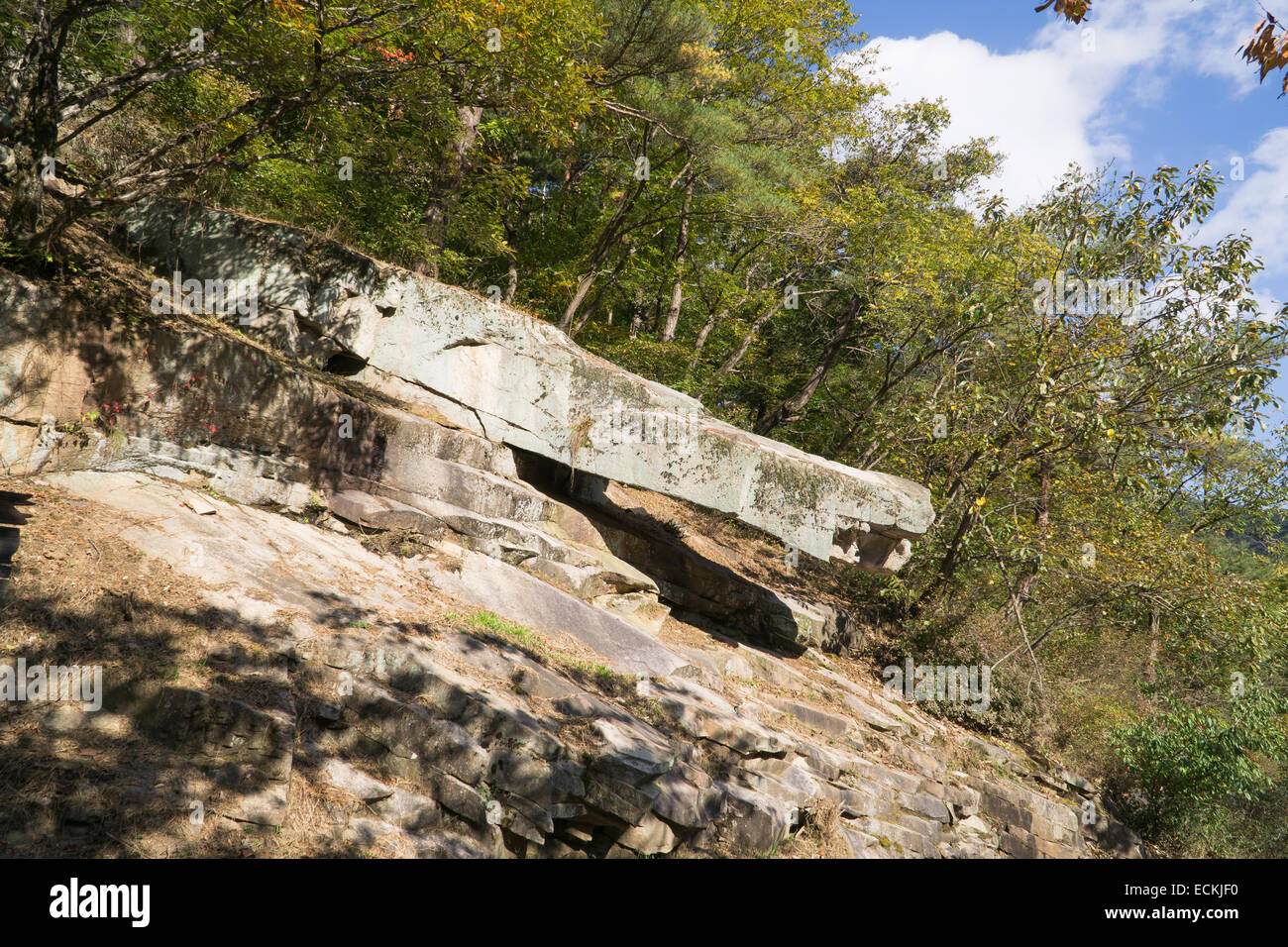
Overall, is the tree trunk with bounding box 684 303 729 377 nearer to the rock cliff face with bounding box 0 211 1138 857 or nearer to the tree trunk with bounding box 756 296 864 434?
the tree trunk with bounding box 756 296 864 434

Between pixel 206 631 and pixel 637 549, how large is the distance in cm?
744

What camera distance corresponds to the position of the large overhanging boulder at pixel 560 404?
10.6 metres

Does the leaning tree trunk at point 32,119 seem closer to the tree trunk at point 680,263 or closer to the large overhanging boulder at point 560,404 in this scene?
the large overhanging boulder at point 560,404

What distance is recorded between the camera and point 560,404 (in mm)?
11133

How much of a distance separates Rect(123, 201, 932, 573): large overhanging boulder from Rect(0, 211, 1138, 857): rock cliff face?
0.04m

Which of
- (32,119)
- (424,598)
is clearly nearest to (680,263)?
(424,598)

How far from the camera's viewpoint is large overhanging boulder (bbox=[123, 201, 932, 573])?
1061 cm

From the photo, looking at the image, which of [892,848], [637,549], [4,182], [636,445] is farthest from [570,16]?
[892,848]

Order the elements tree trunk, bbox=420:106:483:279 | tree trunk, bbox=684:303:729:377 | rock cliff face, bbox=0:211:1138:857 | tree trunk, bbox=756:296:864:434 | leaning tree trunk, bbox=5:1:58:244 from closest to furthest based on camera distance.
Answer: rock cliff face, bbox=0:211:1138:857 → leaning tree trunk, bbox=5:1:58:244 → tree trunk, bbox=420:106:483:279 → tree trunk, bbox=684:303:729:377 → tree trunk, bbox=756:296:864:434

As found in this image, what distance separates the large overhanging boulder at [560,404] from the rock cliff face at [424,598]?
Result: 0.15ft

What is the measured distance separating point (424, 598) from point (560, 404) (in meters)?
4.31

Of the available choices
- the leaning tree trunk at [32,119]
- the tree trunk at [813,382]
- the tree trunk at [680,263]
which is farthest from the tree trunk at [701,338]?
the leaning tree trunk at [32,119]

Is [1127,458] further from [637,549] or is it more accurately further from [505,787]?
[505,787]

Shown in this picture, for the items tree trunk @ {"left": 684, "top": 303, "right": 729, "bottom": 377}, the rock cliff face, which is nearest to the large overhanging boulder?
the rock cliff face
